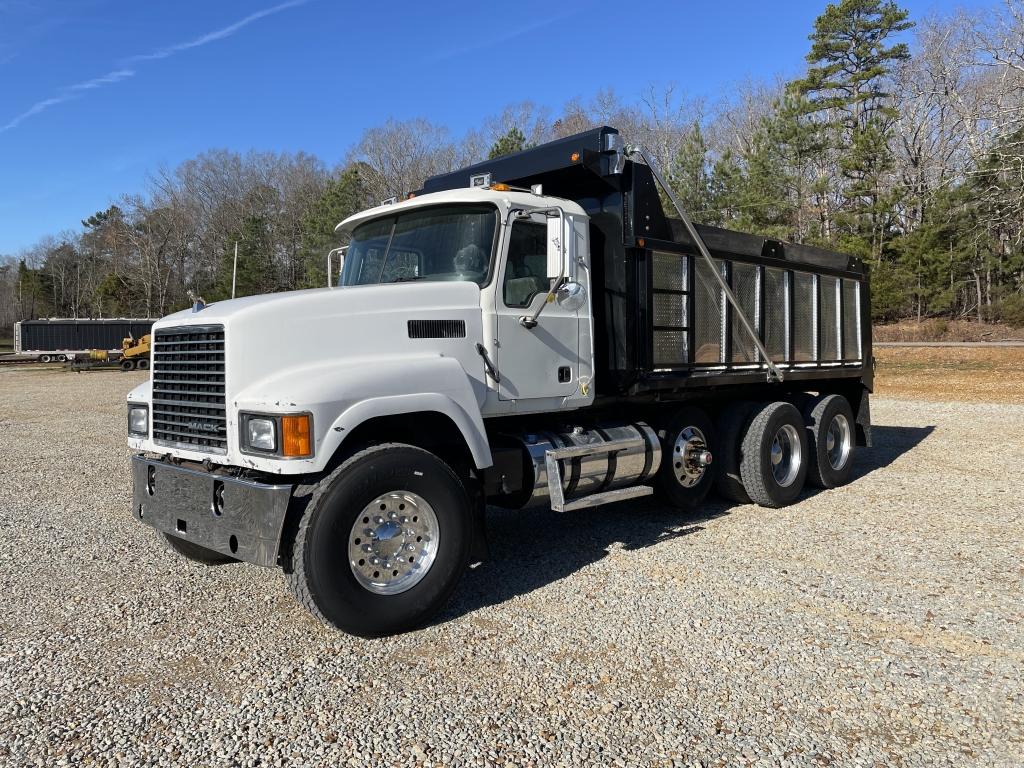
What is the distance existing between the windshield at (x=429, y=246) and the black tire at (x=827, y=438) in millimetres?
4928

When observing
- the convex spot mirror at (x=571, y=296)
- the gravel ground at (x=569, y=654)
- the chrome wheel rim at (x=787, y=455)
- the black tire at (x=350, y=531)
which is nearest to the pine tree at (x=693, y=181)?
the chrome wheel rim at (x=787, y=455)

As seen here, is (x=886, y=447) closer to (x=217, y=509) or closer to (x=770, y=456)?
(x=770, y=456)

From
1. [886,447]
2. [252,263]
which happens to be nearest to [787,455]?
[886,447]

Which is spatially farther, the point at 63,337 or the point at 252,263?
the point at 252,263

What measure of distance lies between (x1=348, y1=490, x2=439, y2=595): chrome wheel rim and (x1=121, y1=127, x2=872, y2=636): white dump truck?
0.5 inches

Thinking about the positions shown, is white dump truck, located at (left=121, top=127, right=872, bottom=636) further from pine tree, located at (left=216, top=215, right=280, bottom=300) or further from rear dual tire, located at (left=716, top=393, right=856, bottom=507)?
pine tree, located at (left=216, top=215, right=280, bottom=300)

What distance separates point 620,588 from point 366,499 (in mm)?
1933

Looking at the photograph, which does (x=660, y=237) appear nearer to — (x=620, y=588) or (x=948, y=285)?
(x=620, y=588)

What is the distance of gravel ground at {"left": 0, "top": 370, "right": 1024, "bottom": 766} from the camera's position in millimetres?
3209

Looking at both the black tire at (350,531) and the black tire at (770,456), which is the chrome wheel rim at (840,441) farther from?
the black tire at (350,531)

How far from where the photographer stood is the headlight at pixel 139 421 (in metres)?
5.13

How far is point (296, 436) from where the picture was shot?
13.2 feet

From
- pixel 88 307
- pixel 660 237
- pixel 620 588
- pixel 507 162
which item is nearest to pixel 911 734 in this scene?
pixel 620 588

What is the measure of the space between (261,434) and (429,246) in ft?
6.49
